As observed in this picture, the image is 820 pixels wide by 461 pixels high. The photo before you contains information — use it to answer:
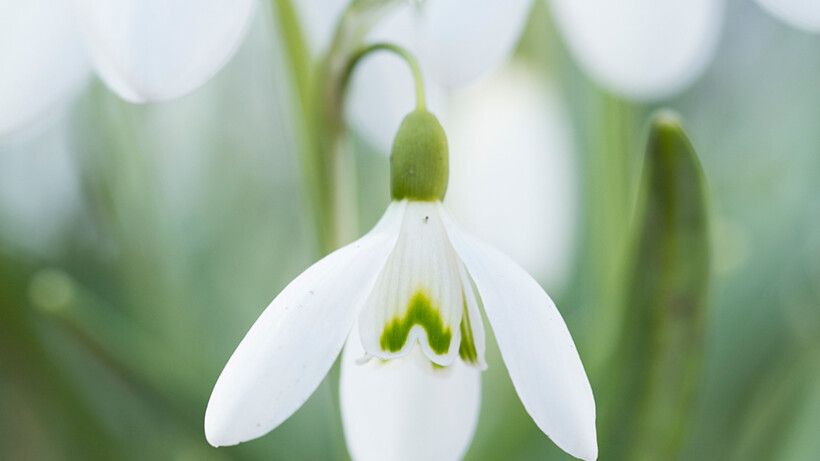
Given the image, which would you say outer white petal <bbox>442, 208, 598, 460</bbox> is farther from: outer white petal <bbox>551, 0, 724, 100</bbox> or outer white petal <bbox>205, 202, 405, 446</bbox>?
outer white petal <bbox>551, 0, 724, 100</bbox>

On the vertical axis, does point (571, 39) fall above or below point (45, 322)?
above

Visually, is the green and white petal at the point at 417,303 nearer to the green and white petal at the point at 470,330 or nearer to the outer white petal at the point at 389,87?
the green and white petal at the point at 470,330

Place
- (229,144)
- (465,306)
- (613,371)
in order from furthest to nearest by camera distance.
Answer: (229,144) < (613,371) < (465,306)

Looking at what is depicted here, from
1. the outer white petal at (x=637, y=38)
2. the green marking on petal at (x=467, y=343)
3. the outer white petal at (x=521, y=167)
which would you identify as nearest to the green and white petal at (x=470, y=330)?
the green marking on petal at (x=467, y=343)

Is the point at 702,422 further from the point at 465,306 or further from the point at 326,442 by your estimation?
the point at 465,306

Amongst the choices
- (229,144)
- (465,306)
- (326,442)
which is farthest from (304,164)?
(229,144)

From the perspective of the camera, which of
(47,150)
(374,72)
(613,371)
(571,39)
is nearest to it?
(613,371)

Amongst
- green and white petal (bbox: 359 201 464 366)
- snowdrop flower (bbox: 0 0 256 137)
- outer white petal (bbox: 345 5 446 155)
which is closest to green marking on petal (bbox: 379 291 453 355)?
green and white petal (bbox: 359 201 464 366)
